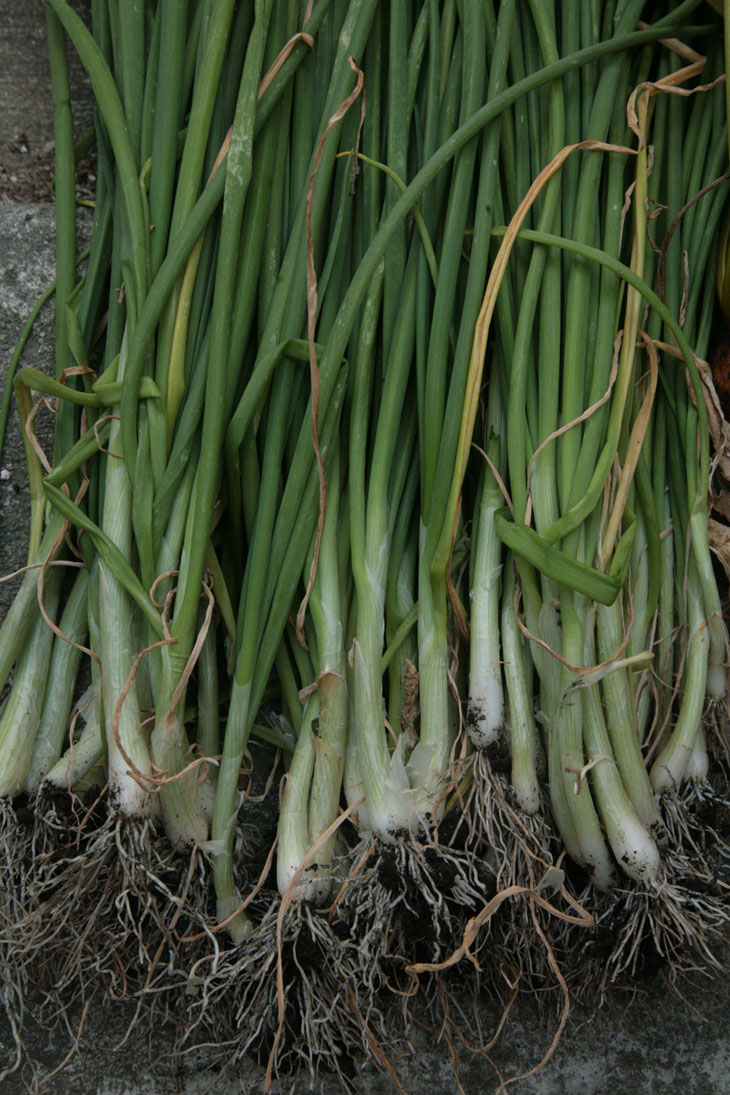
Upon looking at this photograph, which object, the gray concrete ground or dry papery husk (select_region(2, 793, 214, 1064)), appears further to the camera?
the gray concrete ground

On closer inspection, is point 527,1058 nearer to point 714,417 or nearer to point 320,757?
point 320,757

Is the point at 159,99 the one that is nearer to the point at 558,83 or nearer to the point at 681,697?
the point at 558,83

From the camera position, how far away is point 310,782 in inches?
35.7

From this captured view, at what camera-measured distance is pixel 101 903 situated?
2.83 ft

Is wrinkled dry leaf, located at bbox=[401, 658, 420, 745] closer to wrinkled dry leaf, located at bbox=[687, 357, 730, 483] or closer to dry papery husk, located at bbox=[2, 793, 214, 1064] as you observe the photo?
dry papery husk, located at bbox=[2, 793, 214, 1064]

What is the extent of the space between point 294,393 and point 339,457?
0.10m

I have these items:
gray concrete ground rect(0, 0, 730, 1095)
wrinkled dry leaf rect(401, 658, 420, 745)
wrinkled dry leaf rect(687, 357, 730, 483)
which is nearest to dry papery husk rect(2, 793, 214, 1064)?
gray concrete ground rect(0, 0, 730, 1095)

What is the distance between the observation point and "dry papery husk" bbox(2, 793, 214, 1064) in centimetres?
86

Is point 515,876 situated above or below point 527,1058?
above

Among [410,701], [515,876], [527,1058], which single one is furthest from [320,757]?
[527,1058]

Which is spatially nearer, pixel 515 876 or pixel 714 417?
pixel 515 876

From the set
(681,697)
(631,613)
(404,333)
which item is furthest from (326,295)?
(681,697)

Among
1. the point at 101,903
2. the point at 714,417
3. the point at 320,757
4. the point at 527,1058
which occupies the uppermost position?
the point at 714,417

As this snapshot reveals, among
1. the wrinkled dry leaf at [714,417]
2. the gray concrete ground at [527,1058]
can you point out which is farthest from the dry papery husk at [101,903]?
the wrinkled dry leaf at [714,417]
